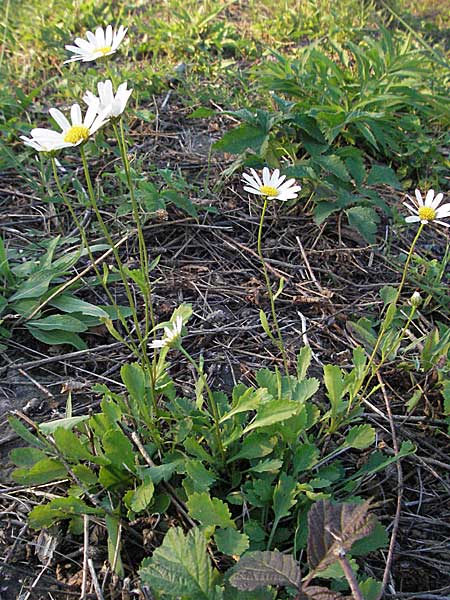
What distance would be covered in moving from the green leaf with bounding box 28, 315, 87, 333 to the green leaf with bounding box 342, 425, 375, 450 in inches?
32.0

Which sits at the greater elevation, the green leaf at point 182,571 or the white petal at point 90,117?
the white petal at point 90,117

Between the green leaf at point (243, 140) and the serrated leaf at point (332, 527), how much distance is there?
1.58 m

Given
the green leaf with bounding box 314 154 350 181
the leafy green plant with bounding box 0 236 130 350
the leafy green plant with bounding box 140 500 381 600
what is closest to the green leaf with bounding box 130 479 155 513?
the leafy green plant with bounding box 140 500 381 600

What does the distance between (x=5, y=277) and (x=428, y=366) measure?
1.26m

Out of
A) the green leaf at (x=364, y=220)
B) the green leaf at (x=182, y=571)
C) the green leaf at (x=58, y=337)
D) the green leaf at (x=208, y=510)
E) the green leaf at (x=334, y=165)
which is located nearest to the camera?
the green leaf at (x=182, y=571)

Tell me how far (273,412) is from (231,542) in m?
0.26

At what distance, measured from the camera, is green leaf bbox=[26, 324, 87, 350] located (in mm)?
1686

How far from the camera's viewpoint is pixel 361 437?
1288mm

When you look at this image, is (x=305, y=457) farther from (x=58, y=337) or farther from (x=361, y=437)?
(x=58, y=337)

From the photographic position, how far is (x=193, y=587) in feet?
3.28

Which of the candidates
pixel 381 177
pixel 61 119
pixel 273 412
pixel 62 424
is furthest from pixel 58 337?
pixel 381 177

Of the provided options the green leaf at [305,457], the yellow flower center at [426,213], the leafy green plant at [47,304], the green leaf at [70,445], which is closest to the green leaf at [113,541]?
the green leaf at [70,445]

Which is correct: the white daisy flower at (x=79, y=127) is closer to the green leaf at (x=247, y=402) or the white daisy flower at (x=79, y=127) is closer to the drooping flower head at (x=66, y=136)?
the drooping flower head at (x=66, y=136)

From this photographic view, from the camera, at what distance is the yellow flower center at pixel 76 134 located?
1.17 meters
